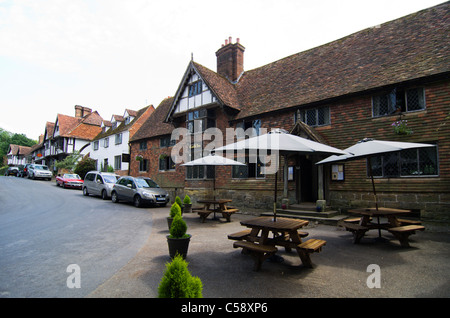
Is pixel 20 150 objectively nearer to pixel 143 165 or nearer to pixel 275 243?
pixel 143 165

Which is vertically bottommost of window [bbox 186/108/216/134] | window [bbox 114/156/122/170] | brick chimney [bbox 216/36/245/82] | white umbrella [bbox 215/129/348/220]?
white umbrella [bbox 215/129/348/220]

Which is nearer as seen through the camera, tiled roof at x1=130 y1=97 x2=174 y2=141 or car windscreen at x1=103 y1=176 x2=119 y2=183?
car windscreen at x1=103 y1=176 x2=119 y2=183

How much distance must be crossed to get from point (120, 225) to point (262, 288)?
23.6ft

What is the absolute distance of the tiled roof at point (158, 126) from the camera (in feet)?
72.9

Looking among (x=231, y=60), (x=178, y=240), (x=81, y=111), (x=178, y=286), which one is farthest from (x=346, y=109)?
(x=81, y=111)

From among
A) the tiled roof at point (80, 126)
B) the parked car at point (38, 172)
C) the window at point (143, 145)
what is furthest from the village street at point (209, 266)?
the tiled roof at point (80, 126)

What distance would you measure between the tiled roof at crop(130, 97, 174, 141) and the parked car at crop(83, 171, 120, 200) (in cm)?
557

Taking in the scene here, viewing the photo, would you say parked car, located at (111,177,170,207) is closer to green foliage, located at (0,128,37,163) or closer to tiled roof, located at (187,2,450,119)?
tiled roof, located at (187,2,450,119)

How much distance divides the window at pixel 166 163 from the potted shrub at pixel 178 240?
15987 millimetres

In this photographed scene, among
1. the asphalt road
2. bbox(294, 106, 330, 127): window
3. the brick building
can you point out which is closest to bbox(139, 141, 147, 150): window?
the brick building

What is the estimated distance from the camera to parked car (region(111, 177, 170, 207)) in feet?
48.6

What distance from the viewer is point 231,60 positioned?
19.8 metres

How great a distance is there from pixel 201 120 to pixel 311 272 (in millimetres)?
14247

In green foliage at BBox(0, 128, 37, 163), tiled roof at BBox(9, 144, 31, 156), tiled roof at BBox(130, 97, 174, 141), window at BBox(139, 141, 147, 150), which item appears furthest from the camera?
green foliage at BBox(0, 128, 37, 163)
